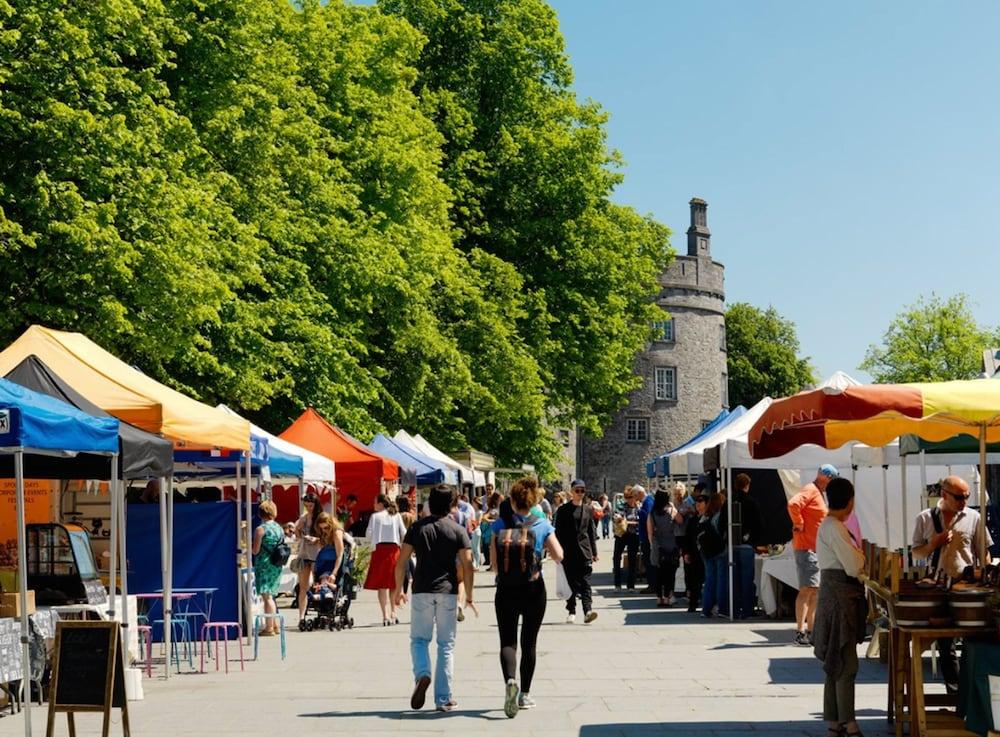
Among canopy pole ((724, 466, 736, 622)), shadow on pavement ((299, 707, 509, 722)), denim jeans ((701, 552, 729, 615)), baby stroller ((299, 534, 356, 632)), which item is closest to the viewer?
shadow on pavement ((299, 707, 509, 722))

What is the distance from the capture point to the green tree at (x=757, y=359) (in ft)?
324

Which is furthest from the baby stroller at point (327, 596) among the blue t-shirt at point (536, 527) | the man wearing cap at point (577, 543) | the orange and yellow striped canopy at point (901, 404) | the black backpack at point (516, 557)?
the orange and yellow striped canopy at point (901, 404)

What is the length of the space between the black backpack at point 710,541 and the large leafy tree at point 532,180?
2175cm

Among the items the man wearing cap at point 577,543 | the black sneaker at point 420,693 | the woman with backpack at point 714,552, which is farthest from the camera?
the woman with backpack at point 714,552

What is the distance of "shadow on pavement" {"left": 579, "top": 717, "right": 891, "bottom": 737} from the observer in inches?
444

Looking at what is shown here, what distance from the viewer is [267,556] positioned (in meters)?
20.9

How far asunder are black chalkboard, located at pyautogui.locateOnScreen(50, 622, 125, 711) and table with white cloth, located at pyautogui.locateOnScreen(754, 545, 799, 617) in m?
13.1

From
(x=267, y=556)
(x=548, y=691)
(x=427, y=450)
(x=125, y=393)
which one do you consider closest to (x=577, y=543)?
(x=267, y=556)

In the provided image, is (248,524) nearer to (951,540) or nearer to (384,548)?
(384,548)

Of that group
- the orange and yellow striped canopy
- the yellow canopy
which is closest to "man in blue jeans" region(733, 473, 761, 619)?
the yellow canopy

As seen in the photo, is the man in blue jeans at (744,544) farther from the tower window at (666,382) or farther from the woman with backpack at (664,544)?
the tower window at (666,382)

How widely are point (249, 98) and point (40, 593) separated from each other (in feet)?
53.2

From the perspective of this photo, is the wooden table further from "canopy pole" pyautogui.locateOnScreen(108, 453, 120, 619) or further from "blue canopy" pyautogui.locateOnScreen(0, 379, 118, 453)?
"canopy pole" pyautogui.locateOnScreen(108, 453, 120, 619)

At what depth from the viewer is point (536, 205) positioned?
4541 cm
